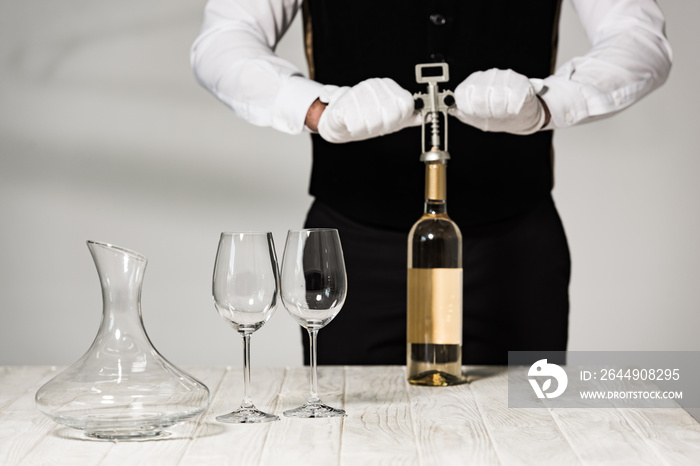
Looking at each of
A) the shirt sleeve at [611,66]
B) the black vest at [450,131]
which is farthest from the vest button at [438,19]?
the shirt sleeve at [611,66]

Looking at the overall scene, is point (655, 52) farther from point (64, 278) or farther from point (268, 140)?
point (64, 278)

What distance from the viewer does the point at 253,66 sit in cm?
150

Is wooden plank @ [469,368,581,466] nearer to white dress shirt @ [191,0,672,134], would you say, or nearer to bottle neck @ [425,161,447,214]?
bottle neck @ [425,161,447,214]

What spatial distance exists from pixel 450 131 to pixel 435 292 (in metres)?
0.58

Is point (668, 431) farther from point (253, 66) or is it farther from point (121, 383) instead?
point (253, 66)

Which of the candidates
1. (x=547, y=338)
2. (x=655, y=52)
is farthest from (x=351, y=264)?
(x=655, y=52)

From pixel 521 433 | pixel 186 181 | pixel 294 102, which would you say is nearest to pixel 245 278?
pixel 521 433

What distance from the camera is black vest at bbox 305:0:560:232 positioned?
1.58 m

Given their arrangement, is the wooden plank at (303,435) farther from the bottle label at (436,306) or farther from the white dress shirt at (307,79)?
the white dress shirt at (307,79)

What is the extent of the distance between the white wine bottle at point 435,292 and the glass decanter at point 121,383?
0.31 m

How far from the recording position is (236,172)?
3.21 meters

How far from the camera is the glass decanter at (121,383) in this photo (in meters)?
0.87

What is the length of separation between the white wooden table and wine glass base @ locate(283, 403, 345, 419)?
15 millimetres

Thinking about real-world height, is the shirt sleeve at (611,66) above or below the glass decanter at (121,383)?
above
